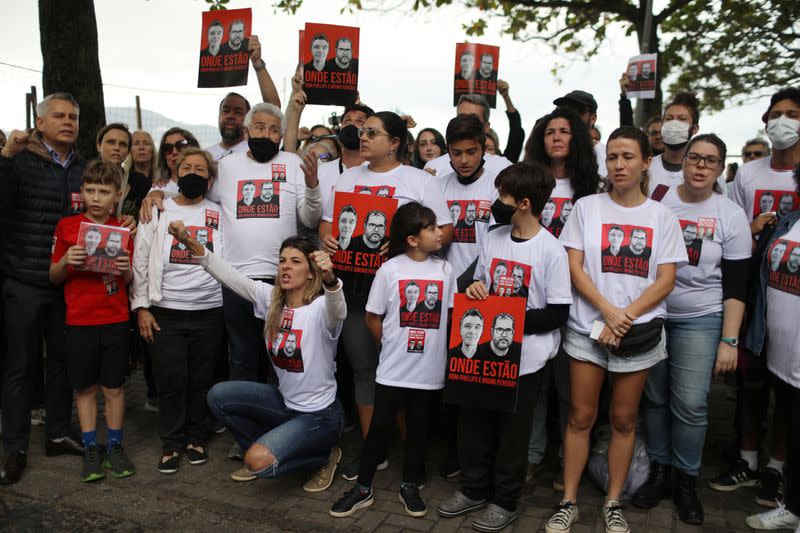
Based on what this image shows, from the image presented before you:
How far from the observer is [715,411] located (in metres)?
5.92

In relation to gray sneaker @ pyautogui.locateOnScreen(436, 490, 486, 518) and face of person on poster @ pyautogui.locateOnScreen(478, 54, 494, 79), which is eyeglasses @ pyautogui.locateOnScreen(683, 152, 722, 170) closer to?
gray sneaker @ pyautogui.locateOnScreen(436, 490, 486, 518)

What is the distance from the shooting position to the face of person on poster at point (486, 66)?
21.7 feet

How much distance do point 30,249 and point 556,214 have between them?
11.1ft

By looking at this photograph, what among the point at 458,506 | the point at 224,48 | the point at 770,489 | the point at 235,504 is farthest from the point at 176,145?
the point at 770,489

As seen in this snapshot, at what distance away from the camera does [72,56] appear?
7.43 metres

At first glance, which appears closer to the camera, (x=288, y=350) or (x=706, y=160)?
(x=706, y=160)

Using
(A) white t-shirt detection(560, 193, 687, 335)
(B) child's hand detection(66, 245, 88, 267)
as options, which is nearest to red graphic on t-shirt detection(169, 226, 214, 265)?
(B) child's hand detection(66, 245, 88, 267)

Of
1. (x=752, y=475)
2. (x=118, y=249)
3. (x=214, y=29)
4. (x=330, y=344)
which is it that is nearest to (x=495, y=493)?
(x=330, y=344)

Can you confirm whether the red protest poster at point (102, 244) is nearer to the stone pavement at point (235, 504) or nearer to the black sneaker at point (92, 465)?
the black sneaker at point (92, 465)

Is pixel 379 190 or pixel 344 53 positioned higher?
pixel 344 53

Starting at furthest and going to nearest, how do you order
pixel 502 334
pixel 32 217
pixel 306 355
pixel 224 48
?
1. pixel 224 48
2. pixel 32 217
3. pixel 306 355
4. pixel 502 334

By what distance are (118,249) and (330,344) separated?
1.46 meters

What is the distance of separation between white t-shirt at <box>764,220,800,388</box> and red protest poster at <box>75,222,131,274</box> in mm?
3797

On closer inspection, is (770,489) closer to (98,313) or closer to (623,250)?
(623,250)
